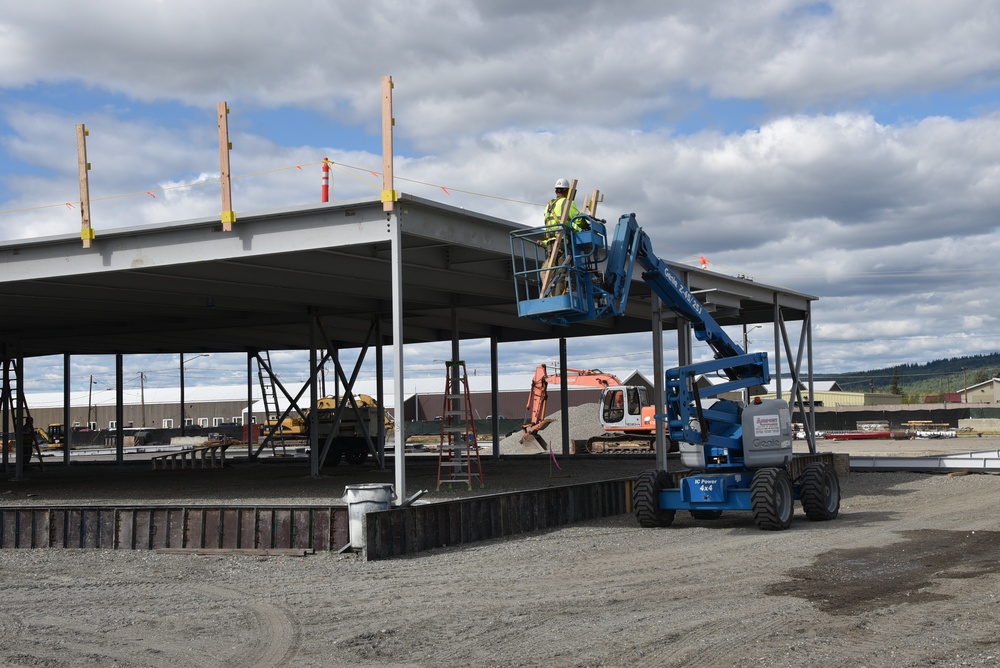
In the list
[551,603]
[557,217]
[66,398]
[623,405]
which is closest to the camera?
[551,603]

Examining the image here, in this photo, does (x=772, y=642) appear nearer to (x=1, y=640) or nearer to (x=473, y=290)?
(x=1, y=640)

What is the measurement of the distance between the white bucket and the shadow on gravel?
565cm

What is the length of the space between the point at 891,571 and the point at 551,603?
14.2 feet

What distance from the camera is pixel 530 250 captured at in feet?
62.3

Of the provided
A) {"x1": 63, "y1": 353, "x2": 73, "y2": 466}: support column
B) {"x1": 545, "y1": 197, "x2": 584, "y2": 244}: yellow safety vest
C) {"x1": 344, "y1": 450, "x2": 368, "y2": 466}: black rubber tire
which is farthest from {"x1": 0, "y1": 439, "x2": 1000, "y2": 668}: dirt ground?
{"x1": 63, "y1": 353, "x2": 73, "y2": 466}: support column

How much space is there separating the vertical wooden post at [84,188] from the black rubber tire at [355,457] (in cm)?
1776

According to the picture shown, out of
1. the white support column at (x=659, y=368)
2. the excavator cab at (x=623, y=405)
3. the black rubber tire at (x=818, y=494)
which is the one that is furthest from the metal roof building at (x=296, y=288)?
the black rubber tire at (x=818, y=494)

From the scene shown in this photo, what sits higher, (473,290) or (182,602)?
(473,290)

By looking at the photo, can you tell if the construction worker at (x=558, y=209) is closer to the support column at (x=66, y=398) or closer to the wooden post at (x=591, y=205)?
the wooden post at (x=591, y=205)

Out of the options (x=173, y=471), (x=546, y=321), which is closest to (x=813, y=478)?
(x=546, y=321)

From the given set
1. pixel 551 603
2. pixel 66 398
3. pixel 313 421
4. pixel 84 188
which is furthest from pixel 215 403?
pixel 551 603

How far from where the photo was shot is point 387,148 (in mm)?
15516

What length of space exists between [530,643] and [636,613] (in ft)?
4.96

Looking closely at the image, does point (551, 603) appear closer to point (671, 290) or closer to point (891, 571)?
point (891, 571)
